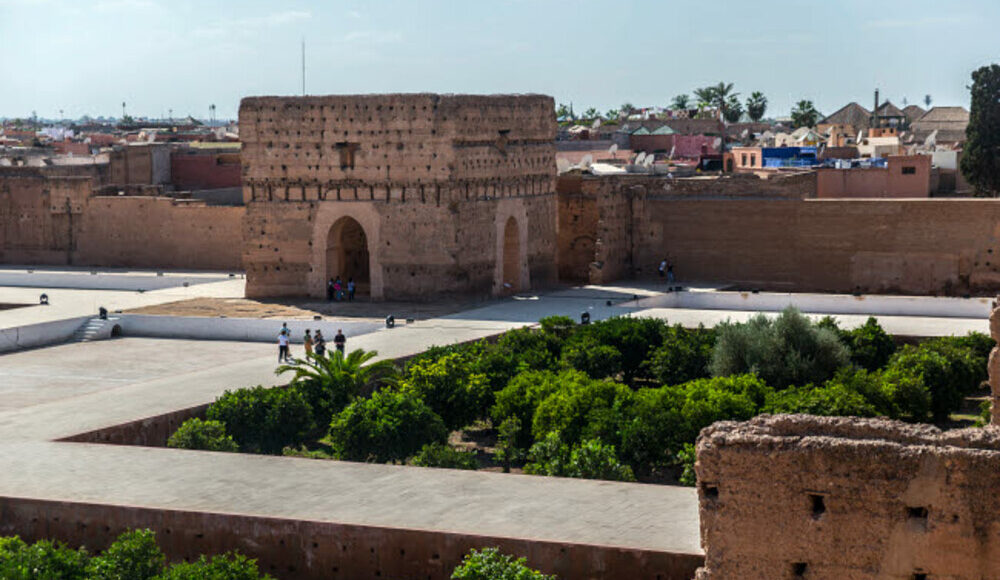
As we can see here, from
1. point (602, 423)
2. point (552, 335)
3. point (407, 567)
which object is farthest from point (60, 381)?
point (407, 567)

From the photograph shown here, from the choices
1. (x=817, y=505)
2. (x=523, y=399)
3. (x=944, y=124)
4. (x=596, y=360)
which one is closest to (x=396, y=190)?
(x=596, y=360)

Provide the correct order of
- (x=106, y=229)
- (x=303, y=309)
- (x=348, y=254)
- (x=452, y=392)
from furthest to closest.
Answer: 1. (x=106, y=229)
2. (x=348, y=254)
3. (x=303, y=309)
4. (x=452, y=392)

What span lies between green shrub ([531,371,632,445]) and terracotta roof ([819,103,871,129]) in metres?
57.3

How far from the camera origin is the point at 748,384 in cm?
1736

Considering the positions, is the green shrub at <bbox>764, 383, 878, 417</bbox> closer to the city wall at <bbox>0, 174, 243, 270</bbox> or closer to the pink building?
the city wall at <bbox>0, 174, 243, 270</bbox>

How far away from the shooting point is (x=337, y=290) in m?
27.5

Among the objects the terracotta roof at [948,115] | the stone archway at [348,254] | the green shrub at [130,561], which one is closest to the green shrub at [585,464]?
the green shrub at [130,561]

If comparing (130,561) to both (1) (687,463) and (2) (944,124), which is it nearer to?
(1) (687,463)

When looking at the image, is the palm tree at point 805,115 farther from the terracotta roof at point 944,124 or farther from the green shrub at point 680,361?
the green shrub at point 680,361

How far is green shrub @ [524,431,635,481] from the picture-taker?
1427 cm

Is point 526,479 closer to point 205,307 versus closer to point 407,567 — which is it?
point 407,567

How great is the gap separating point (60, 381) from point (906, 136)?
168ft

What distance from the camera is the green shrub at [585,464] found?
14266mm

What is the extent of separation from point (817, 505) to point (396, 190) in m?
17.9
